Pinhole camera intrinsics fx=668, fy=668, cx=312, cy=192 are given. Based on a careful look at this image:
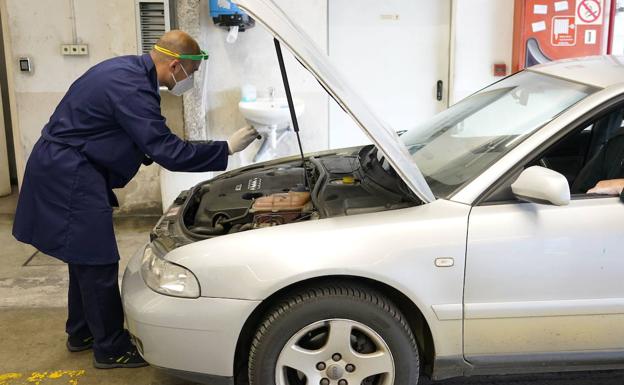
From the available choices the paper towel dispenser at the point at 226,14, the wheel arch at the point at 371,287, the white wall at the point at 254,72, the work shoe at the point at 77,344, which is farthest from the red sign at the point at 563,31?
the work shoe at the point at 77,344

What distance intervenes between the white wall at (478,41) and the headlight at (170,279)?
4.23 metres

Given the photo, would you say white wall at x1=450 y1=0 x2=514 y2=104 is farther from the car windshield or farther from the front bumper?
the front bumper

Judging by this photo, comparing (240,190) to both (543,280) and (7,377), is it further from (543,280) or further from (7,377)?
(543,280)

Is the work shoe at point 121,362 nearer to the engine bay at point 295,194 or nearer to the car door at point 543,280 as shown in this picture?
the engine bay at point 295,194

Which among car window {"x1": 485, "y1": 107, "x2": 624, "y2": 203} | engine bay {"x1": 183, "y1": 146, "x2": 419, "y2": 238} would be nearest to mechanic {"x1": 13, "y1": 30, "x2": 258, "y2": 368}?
engine bay {"x1": 183, "y1": 146, "x2": 419, "y2": 238}

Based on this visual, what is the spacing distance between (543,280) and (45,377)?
8.05ft

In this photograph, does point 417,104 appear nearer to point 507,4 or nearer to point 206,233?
point 507,4

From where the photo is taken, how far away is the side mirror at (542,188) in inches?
97.0

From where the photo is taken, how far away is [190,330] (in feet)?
8.75

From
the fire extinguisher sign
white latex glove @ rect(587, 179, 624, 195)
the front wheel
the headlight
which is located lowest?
the front wheel

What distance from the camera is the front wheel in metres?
2.64

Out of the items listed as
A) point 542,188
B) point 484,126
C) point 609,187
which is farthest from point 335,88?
point 609,187

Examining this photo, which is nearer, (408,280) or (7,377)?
(408,280)

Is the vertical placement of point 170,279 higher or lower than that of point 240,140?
lower
